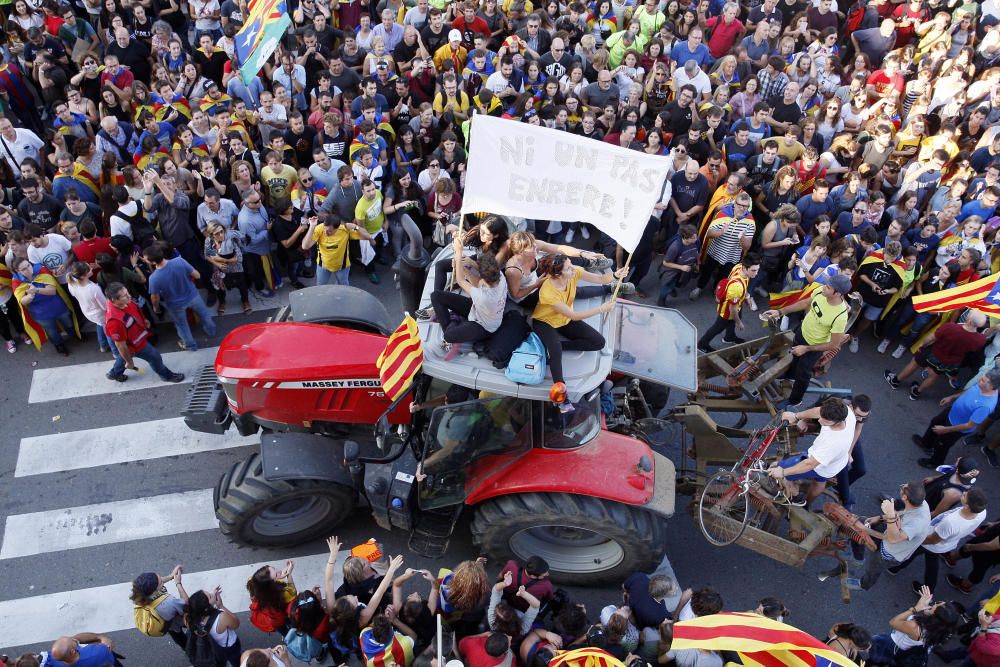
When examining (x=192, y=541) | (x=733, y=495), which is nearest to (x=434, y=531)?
(x=192, y=541)

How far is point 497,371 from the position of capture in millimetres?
4934

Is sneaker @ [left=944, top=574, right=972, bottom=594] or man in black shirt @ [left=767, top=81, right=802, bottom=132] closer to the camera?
sneaker @ [left=944, top=574, right=972, bottom=594]

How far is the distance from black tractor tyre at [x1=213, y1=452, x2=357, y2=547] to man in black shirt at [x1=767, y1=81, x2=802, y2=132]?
771 cm

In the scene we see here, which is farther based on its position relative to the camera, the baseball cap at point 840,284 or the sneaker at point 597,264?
the baseball cap at point 840,284

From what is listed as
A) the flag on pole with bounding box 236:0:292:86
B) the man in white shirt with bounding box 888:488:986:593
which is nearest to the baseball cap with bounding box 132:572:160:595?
the flag on pole with bounding box 236:0:292:86

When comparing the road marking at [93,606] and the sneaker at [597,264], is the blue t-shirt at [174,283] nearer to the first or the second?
the road marking at [93,606]

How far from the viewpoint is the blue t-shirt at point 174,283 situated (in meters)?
7.25

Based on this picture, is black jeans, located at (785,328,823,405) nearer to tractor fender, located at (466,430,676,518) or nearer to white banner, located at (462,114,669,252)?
tractor fender, located at (466,430,676,518)

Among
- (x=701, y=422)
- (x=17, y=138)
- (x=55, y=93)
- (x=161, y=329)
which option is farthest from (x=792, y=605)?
(x=55, y=93)

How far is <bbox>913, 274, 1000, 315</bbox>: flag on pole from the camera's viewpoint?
→ 6.66 meters

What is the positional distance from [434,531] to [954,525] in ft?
13.2

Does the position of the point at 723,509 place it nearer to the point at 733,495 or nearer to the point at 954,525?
the point at 733,495

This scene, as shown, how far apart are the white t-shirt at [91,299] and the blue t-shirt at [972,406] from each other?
8.11m

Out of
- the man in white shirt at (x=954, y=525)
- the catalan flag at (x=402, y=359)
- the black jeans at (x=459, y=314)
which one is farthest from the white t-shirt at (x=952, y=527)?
the catalan flag at (x=402, y=359)
